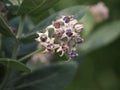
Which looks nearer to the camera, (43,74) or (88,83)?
(43,74)

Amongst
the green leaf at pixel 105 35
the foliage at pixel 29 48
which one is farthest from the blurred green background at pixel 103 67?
the foliage at pixel 29 48

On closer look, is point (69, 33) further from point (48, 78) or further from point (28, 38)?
point (48, 78)

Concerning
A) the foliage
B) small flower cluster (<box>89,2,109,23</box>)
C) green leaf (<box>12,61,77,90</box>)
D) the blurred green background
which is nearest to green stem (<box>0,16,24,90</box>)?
the foliage

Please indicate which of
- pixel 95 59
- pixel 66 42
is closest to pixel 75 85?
pixel 95 59

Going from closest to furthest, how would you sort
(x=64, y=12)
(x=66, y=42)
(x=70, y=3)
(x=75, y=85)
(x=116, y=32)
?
(x=66, y=42), (x=64, y=12), (x=70, y=3), (x=75, y=85), (x=116, y=32)

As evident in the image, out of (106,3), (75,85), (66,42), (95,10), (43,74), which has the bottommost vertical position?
(66,42)

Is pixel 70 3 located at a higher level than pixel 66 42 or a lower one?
higher

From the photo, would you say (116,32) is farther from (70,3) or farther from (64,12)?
(64,12)
